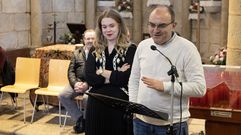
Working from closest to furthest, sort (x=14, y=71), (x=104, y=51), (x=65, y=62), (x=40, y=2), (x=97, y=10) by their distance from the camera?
(x=104, y=51)
(x=65, y=62)
(x=14, y=71)
(x=40, y=2)
(x=97, y=10)

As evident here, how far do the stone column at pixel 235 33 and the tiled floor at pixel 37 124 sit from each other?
1032 mm

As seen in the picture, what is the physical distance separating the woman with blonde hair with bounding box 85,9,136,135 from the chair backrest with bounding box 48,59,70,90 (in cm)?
235

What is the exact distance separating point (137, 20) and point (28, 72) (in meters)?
4.50

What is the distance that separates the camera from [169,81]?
8.09ft

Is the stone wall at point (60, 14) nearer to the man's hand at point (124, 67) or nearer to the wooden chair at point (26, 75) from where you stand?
the wooden chair at point (26, 75)

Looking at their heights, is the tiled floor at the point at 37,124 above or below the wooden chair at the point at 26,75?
below

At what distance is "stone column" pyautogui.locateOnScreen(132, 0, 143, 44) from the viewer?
9.95 m

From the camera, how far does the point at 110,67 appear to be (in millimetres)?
3248

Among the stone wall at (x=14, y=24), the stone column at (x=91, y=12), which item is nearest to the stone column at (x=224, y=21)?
the stone column at (x=91, y=12)

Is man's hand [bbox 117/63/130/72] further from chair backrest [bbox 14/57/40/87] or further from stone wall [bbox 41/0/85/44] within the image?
stone wall [bbox 41/0/85/44]

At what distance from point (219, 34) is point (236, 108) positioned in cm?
599

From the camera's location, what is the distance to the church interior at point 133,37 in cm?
341

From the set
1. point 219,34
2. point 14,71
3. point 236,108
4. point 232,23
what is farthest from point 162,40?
point 219,34

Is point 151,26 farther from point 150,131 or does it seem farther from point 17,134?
point 17,134
